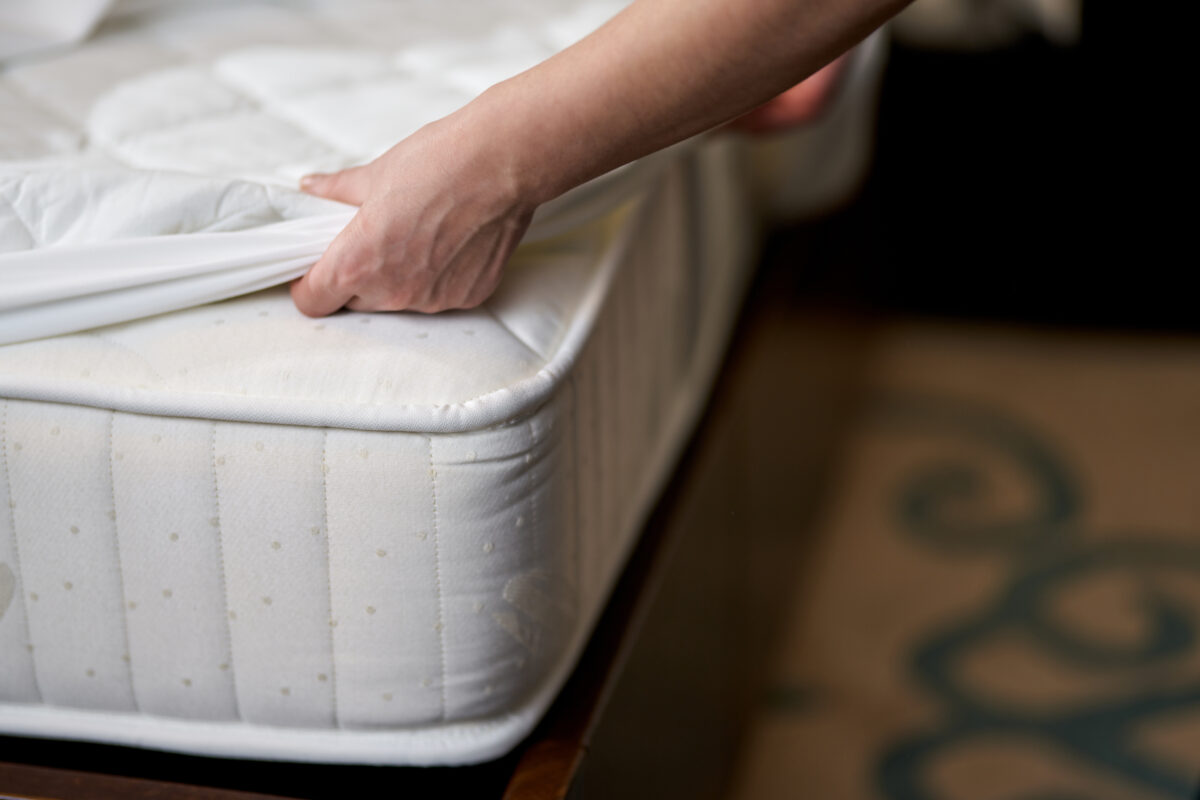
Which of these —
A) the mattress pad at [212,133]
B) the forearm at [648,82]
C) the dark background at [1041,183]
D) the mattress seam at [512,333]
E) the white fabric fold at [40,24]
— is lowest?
the dark background at [1041,183]

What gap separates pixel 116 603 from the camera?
1.78 ft

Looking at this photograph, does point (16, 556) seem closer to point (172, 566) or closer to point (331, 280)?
point (172, 566)

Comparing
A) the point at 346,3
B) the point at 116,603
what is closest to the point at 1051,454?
the point at 346,3

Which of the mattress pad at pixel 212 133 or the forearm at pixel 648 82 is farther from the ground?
the forearm at pixel 648 82

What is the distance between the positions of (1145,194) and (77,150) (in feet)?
4.90

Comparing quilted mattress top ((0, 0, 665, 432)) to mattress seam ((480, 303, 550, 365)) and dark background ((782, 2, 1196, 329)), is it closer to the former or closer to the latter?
mattress seam ((480, 303, 550, 365))

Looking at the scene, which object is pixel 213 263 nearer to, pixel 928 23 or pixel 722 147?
pixel 722 147

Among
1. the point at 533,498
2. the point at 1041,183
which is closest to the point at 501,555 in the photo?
the point at 533,498

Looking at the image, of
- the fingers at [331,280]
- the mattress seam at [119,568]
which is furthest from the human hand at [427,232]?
the mattress seam at [119,568]

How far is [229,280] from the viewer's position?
1.80 feet

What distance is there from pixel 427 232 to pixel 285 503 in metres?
0.14

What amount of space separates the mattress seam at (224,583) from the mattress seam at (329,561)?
48mm

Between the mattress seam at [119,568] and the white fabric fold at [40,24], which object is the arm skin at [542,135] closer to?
the mattress seam at [119,568]

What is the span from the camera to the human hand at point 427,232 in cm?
51
